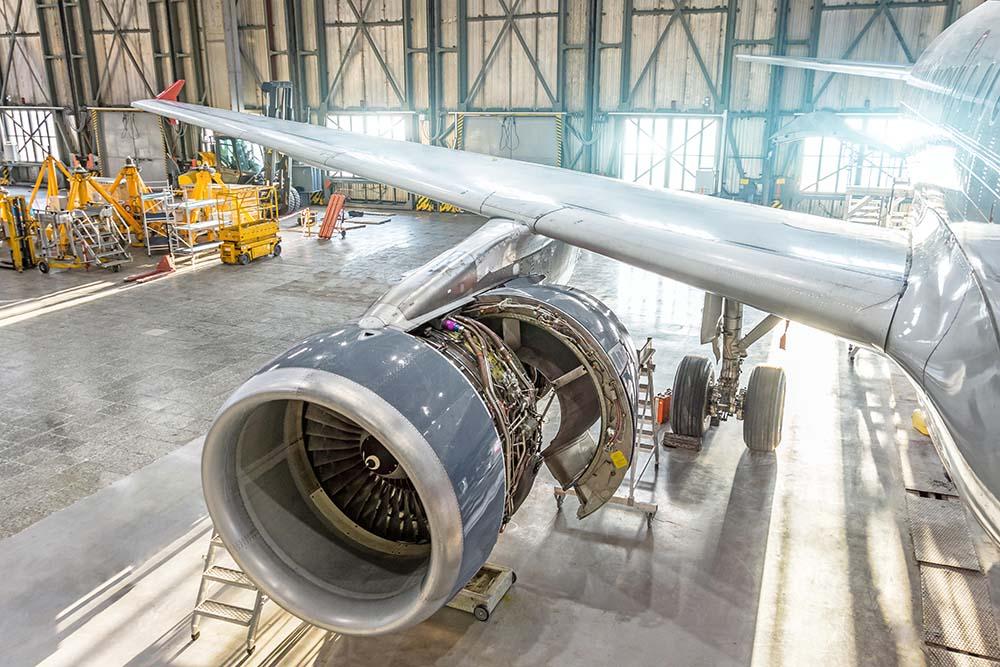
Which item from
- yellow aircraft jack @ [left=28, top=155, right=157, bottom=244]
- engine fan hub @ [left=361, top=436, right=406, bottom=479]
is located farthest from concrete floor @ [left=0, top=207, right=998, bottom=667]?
yellow aircraft jack @ [left=28, top=155, right=157, bottom=244]

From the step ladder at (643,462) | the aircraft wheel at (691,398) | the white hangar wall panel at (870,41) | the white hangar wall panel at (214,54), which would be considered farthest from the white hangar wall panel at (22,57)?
the step ladder at (643,462)

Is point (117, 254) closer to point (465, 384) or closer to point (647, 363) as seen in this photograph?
point (647, 363)

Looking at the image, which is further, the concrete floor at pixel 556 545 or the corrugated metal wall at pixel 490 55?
the corrugated metal wall at pixel 490 55

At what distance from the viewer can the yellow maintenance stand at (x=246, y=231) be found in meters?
20.2

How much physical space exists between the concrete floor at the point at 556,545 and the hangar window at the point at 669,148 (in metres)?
16.5

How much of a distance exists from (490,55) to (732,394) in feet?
77.2

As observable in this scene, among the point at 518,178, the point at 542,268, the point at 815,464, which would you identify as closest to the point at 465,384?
the point at 518,178

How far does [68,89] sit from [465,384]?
131ft

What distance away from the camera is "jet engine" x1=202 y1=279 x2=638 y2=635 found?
357cm

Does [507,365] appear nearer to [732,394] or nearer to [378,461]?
[378,461]

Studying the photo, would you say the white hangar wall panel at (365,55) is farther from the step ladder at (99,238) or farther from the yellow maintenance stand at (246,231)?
the step ladder at (99,238)

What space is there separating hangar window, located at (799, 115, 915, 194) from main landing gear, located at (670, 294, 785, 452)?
1829cm

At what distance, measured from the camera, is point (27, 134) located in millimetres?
37938

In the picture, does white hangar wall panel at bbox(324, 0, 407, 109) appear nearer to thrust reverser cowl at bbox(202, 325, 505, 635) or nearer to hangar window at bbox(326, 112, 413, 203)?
hangar window at bbox(326, 112, 413, 203)
